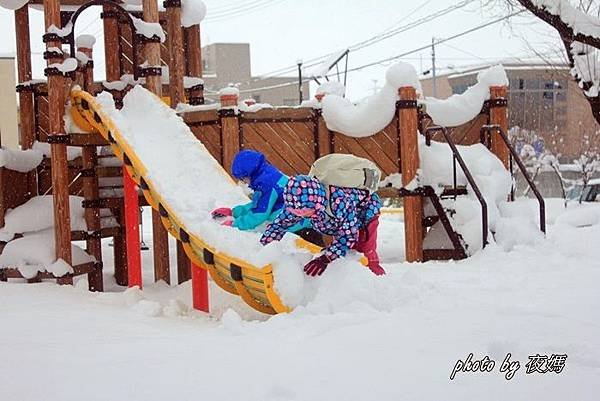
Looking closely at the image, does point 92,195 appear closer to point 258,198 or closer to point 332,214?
point 258,198

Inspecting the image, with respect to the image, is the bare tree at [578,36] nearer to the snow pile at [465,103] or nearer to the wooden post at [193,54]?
the snow pile at [465,103]

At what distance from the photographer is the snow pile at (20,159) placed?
30.5 feet

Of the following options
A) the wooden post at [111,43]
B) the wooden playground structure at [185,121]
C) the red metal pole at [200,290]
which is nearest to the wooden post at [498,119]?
the wooden playground structure at [185,121]

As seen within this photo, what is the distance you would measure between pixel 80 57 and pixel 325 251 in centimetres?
667

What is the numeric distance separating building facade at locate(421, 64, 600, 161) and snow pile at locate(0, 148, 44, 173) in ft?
99.8

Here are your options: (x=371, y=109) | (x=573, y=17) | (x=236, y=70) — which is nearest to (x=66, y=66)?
(x=371, y=109)

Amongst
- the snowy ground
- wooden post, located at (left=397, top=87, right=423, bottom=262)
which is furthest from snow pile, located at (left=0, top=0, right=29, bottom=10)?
wooden post, located at (left=397, top=87, right=423, bottom=262)

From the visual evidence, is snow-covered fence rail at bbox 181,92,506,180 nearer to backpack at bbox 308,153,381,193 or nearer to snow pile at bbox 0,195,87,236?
snow pile at bbox 0,195,87,236

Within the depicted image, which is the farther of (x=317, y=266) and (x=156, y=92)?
(x=156, y=92)

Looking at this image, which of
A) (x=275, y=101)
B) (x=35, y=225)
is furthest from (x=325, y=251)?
(x=275, y=101)

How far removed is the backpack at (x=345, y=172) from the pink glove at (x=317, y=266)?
58 cm

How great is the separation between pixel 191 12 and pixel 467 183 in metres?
4.74

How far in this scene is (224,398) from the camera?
344 cm

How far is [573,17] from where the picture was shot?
8.64 meters
